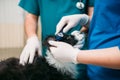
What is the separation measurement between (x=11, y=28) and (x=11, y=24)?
0.23 ft

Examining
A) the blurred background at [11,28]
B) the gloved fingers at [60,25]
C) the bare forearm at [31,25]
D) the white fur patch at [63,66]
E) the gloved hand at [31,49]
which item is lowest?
the blurred background at [11,28]

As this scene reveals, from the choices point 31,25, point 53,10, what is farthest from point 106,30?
point 31,25

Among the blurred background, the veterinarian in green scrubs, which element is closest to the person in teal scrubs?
the veterinarian in green scrubs

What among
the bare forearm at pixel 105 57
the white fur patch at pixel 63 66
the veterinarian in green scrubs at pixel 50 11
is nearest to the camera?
the bare forearm at pixel 105 57

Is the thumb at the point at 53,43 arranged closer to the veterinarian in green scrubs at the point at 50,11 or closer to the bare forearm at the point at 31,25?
the veterinarian in green scrubs at the point at 50,11

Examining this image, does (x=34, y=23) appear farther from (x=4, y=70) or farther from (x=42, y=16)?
(x=4, y=70)

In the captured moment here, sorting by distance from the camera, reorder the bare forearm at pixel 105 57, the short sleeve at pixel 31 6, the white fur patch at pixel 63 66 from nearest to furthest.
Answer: the bare forearm at pixel 105 57
the white fur patch at pixel 63 66
the short sleeve at pixel 31 6

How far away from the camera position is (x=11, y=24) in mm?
3877

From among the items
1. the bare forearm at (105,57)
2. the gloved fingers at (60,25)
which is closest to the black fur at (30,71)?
the bare forearm at (105,57)

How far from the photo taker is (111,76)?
1043mm

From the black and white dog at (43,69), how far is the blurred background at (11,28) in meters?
2.77

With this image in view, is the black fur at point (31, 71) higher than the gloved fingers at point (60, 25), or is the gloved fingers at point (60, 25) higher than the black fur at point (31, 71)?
the gloved fingers at point (60, 25)

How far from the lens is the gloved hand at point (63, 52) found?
100 centimetres

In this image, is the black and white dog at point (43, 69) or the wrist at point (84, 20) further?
the wrist at point (84, 20)
